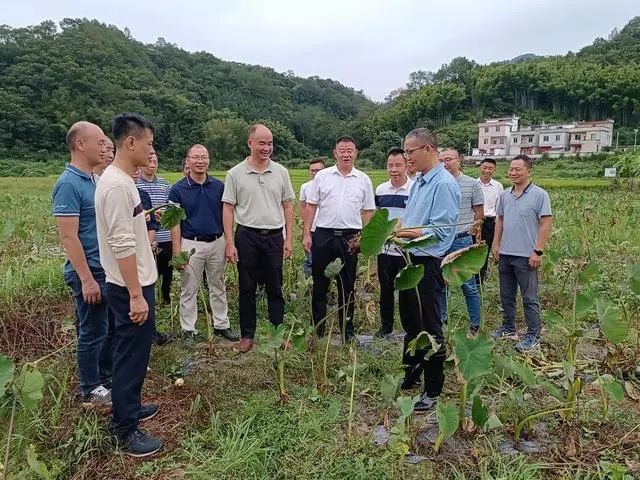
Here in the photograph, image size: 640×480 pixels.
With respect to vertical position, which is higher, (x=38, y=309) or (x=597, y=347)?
(x=38, y=309)

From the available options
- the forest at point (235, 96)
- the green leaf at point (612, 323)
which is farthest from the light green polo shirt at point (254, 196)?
the forest at point (235, 96)

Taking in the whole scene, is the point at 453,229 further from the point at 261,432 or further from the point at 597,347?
the point at 597,347

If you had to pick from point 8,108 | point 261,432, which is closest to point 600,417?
point 261,432

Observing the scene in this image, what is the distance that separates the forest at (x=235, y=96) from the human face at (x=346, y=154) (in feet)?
122

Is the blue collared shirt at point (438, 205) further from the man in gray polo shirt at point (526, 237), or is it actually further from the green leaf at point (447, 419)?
the man in gray polo shirt at point (526, 237)

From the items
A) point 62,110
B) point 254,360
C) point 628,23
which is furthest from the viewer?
point 628,23

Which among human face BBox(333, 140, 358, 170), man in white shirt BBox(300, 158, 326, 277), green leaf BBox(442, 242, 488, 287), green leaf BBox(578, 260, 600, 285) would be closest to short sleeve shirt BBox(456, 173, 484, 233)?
human face BBox(333, 140, 358, 170)

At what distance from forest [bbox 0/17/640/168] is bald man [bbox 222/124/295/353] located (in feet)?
121

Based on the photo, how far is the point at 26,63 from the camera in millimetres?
40688

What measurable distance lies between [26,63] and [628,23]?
90.7m

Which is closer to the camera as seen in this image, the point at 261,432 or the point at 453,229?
the point at 261,432

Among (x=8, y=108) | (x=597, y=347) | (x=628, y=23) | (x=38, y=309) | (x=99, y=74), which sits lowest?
(x=597, y=347)

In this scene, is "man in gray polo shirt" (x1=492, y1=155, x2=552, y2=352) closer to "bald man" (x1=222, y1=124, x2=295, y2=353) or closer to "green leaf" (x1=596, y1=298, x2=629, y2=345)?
"green leaf" (x1=596, y1=298, x2=629, y2=345)

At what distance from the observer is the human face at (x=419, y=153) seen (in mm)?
2719
